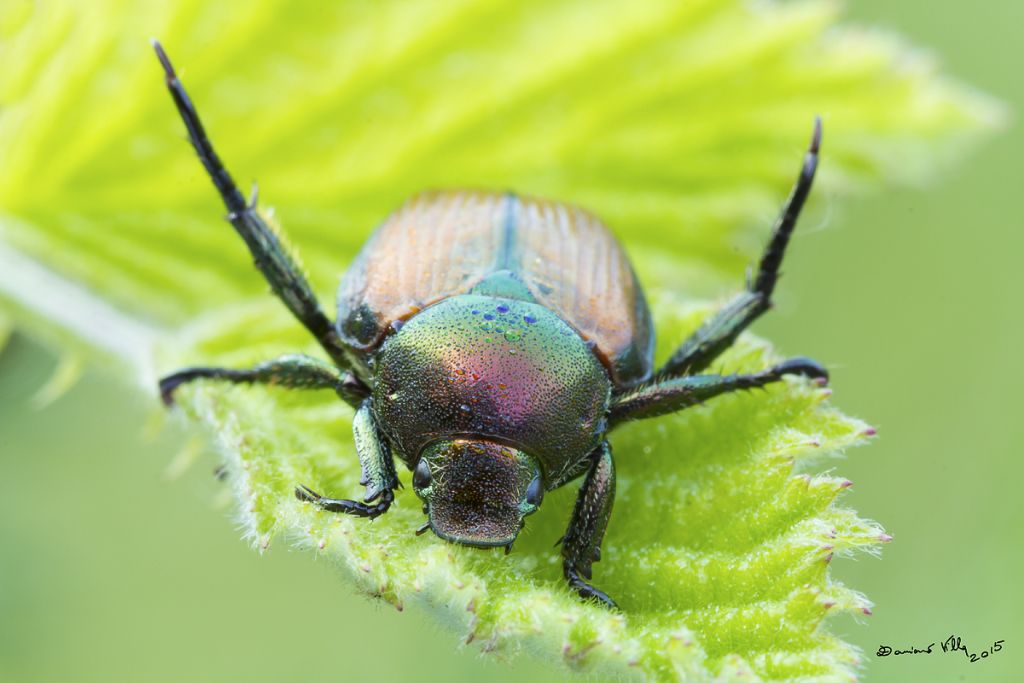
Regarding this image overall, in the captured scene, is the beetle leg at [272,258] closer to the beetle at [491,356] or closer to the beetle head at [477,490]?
the beetle at [491,356]

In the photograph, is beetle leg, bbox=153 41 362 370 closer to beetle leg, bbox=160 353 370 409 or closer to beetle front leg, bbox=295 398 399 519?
beetle leg, bbox=160 353 370 409

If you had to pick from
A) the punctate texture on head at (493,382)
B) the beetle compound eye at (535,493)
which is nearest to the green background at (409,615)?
the punctate texture on head at (493,382)

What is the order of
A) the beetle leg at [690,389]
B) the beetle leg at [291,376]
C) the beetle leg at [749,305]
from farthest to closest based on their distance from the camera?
the beetle leg at [749,305], the beetle leg at [291,376], the beetle leg at [690,389]

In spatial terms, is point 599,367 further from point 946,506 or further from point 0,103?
point 946,506

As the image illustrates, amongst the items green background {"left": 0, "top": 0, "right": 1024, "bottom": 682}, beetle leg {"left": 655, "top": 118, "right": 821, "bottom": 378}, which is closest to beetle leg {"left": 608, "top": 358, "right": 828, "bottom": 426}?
beetle leg {"left": 655, "top": 118, "right": 821, "bottom": 378}

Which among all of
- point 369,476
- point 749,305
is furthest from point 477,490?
point 749,305

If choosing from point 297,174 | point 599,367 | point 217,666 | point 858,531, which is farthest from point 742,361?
point 217,666
